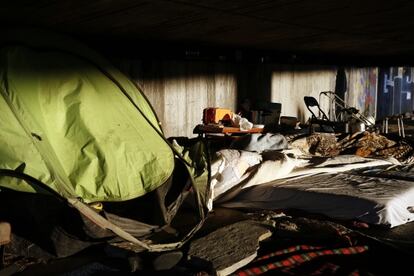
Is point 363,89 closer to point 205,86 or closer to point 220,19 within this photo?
point 205,86

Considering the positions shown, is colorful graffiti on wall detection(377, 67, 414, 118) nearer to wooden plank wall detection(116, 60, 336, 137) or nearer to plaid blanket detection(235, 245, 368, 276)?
wooden plank wall detection(116, 60, 336, 137)

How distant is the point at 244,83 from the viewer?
843 cm

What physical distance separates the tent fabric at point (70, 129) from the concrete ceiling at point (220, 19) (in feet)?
1.76

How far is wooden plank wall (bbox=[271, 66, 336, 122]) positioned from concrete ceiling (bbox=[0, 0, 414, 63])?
6.96ft

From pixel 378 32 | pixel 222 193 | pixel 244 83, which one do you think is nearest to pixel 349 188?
pixel 222 193

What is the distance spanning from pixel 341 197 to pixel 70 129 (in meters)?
2.29

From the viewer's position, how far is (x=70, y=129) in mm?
3383

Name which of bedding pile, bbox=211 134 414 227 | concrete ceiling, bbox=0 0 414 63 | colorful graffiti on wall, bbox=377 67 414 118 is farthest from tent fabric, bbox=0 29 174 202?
colorful graffiti on wall, bbox=377 67 414 118

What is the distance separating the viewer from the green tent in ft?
9.89

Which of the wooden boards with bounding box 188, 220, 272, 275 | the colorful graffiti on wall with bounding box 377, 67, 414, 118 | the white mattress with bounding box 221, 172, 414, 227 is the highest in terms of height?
the colorful graffiti on wall with bounding box 377, 67, 414, 118

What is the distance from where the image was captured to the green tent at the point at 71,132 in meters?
3.01

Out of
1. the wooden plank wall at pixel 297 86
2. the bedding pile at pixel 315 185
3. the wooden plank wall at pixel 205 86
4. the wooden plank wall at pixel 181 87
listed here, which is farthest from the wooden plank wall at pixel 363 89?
the bedding pile at pixel 315 185

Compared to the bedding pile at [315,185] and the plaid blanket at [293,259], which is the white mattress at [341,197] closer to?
A: the bedding pile at [315,185]

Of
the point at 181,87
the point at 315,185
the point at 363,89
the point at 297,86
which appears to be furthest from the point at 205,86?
the point at 363,89
